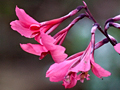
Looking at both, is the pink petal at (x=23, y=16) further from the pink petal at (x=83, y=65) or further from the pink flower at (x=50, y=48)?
the pink petal at (x=83, y=65)

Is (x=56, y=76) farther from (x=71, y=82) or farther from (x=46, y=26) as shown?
(x=46, y=26)

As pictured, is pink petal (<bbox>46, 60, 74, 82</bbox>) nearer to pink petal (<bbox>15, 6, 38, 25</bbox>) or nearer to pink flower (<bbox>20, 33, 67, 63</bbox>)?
pink flower (<bbox>20, 33, 67, 63</bbox>)

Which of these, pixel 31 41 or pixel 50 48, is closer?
pixel 50 48

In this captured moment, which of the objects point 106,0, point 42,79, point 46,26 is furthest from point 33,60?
point 46,26

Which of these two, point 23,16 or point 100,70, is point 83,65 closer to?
point 100,70

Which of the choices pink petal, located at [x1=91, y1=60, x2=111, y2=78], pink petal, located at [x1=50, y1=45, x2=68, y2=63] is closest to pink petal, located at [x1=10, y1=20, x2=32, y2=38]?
pink petal, located at [x1=50, y1=45, x2=68, y2=63]

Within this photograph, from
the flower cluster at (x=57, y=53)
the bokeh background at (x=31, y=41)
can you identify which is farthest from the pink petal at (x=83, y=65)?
the bokeh background at (x=31, y=41)

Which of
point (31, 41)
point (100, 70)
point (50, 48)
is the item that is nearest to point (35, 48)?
point (50, 48)

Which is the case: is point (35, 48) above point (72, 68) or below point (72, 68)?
above
